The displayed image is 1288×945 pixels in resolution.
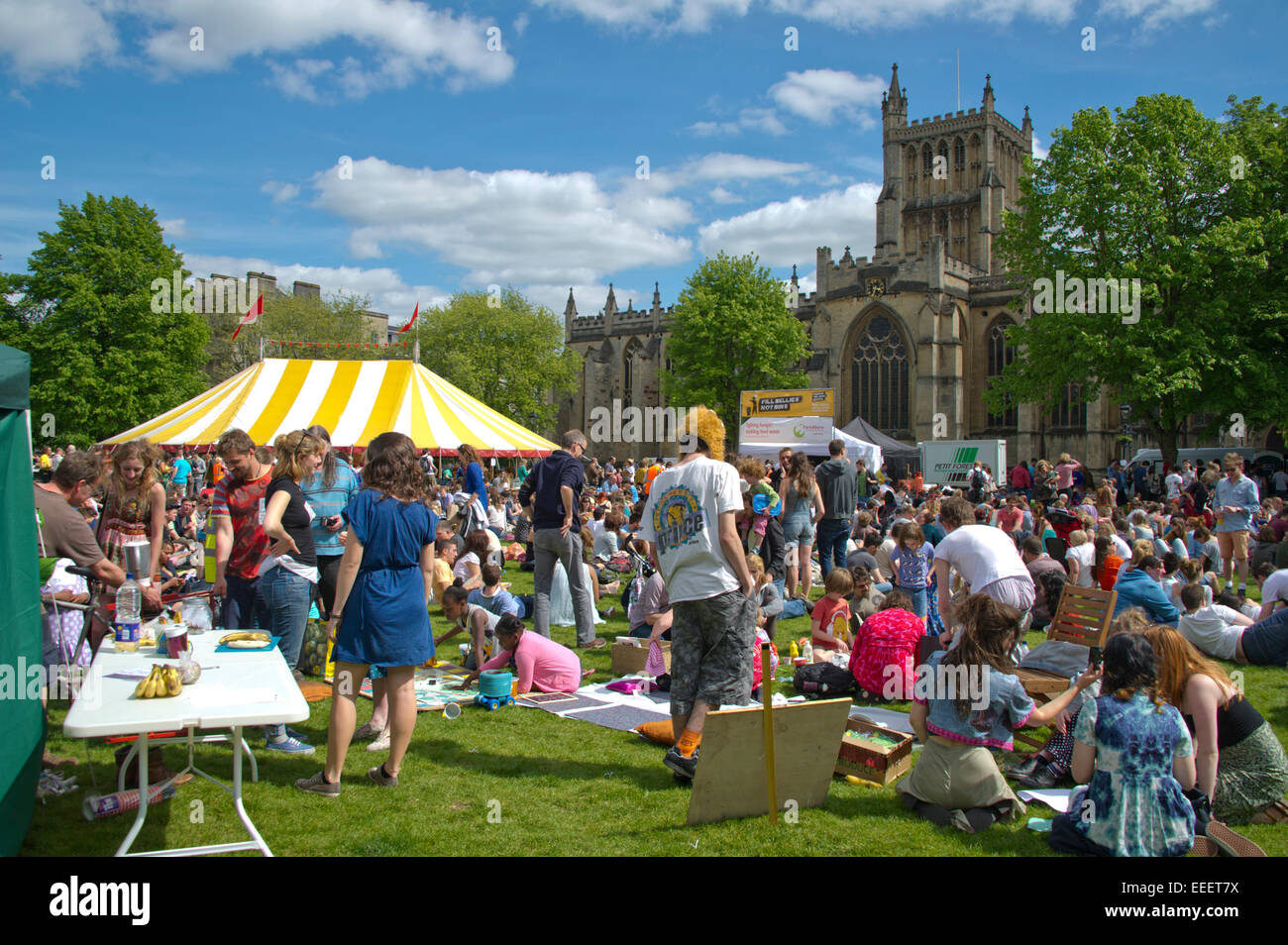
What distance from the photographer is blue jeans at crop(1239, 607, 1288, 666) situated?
7309 mm

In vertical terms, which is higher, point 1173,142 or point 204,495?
point 1173,142

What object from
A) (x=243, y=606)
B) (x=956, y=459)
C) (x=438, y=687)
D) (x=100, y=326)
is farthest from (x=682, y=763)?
(x=100, y=326)

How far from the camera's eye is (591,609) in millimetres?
8133

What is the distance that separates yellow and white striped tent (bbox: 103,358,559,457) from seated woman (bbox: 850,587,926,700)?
35.6ft

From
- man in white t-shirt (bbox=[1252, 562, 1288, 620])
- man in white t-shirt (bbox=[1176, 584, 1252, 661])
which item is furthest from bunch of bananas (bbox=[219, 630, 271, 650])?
man in white t-shirt (bbox=[1252, 562, 1288, 620])

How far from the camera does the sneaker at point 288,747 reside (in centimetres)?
497

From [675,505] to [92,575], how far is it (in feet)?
10.9

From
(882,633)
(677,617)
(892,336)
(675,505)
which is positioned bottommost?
(882,633)

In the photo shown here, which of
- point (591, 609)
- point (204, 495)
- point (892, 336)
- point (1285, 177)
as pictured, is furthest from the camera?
point (892, 336)

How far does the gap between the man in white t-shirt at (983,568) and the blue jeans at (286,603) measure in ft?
13.2

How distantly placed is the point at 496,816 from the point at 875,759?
6.80 ft
